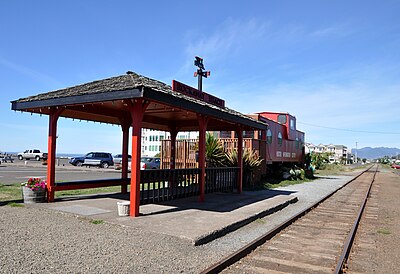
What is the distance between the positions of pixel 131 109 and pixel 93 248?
3.45 meters

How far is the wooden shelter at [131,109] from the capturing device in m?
7.81

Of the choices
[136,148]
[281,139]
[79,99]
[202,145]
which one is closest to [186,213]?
[136,148]

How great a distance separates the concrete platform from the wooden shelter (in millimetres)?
527

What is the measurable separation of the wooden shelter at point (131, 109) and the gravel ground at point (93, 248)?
66.7 inches

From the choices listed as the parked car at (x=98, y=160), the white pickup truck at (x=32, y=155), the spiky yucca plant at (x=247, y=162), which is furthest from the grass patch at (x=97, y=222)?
the white pickup truck at (x=32, y=155)

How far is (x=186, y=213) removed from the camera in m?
8.50

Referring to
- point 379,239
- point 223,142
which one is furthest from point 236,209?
point 223,142

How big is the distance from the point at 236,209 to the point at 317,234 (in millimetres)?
2463

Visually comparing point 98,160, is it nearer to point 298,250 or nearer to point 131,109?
point 131,109

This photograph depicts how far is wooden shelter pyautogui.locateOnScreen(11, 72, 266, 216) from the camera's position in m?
7.81

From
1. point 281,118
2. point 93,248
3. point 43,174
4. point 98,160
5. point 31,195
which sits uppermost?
point 281,118

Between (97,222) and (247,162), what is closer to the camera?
(97,222)

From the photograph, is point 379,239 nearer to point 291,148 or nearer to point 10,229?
point 10,229

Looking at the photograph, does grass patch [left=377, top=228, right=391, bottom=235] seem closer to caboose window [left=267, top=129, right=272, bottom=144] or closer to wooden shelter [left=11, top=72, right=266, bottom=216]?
wooden shelter [left=11, top=72, right=266, bottom=216]
